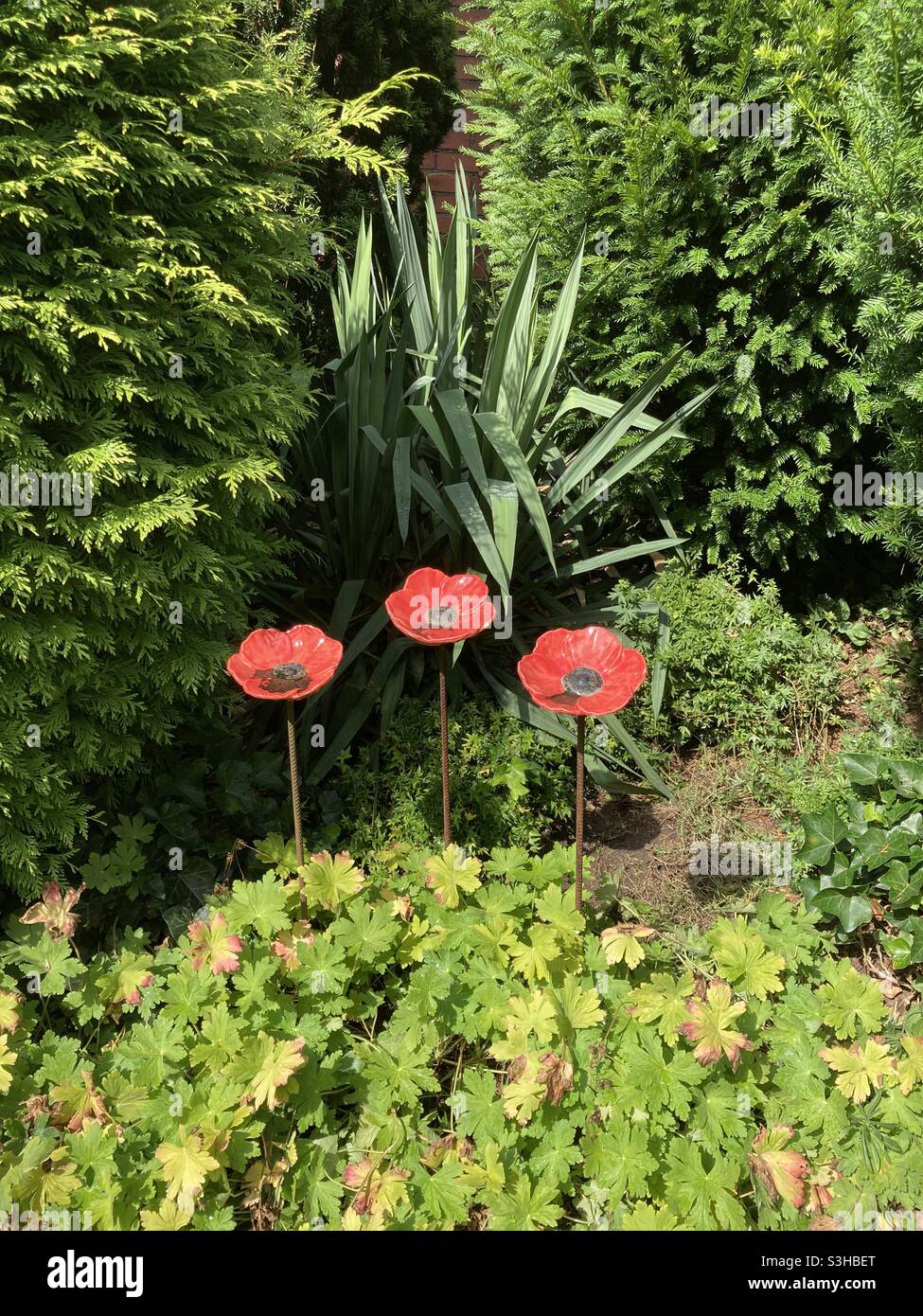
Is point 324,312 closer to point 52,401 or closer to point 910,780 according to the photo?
point 52,401

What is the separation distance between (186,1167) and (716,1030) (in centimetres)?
104

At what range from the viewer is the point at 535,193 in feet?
11.4

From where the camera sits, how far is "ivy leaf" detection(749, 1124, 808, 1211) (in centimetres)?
167

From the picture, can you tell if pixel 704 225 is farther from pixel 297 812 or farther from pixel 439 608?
pixel 297 812

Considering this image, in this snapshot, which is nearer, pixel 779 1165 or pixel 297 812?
pixel 779 1165

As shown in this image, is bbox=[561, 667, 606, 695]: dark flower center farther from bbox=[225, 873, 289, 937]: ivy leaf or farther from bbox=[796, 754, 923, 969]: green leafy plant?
bbox=[796, 754, 923, 969]: green leafy plant

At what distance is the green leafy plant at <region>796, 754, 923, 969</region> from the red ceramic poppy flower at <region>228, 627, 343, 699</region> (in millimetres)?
1446

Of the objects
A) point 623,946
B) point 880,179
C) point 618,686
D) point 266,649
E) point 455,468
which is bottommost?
point 623,946

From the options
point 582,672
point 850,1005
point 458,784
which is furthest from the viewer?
point 458,784

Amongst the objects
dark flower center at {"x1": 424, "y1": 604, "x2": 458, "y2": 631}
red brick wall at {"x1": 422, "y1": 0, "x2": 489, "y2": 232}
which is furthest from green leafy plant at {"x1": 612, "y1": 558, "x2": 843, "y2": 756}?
red brick wall at {"x1": 422, "y1": 0, "x2": 489, "y2": 232}

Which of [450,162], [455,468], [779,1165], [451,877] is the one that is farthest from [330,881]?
[450,162]

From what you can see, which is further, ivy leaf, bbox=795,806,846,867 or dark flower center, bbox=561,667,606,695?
ivy leaf, bbox=795,806,846,867

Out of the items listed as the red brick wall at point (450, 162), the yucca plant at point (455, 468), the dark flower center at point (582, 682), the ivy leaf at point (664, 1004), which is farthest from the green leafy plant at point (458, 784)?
the red brick wall at point (450, 162)

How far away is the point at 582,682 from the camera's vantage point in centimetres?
200
